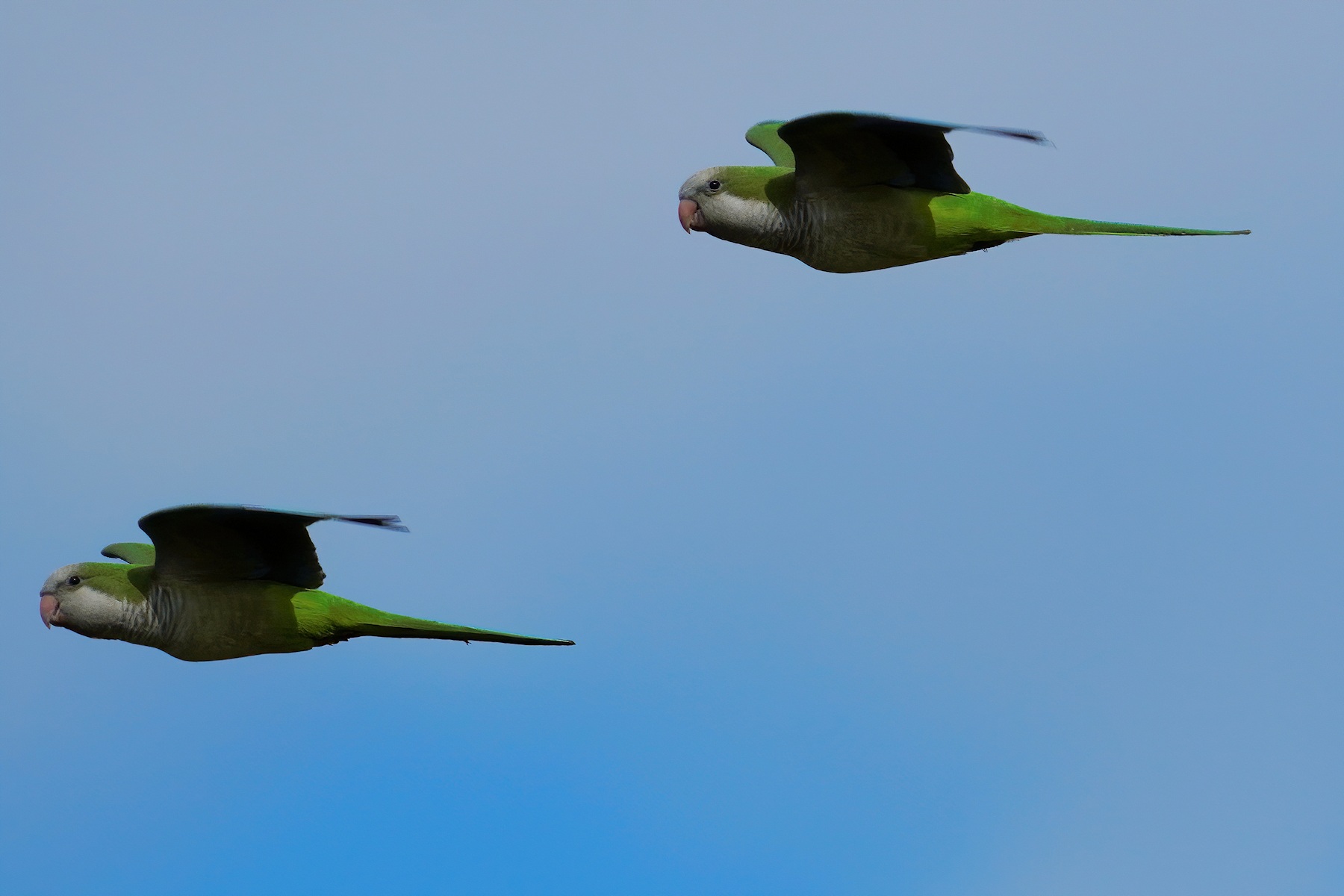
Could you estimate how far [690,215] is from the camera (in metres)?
12.8

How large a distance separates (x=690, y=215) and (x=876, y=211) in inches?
56.9

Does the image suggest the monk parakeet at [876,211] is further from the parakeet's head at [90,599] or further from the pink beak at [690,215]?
the parakeet's head at [90,599]

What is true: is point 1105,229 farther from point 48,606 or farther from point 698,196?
point 48,606

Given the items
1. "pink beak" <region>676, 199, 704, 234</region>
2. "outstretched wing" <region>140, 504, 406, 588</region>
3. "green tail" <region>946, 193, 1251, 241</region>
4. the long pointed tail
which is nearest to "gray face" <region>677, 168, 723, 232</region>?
"pink beak" <region>676, 199, 704, 234</region>

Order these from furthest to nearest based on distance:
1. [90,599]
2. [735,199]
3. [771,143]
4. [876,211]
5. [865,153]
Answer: [771,143] < [90,599] < [735,199] < [876,211] < [865,153]

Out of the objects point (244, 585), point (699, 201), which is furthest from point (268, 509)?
point (699, 201)

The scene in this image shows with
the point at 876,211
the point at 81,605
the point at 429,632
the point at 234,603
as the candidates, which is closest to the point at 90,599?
the point at 81,605

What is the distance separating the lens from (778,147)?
1451 centimetres

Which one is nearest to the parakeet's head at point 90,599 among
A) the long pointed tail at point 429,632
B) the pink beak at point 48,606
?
the pink beak at point 48,606

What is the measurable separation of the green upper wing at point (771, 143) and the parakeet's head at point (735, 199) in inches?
66.8

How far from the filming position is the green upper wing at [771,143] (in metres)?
14.4

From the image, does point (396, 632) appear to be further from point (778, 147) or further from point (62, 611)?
point (778, 147)

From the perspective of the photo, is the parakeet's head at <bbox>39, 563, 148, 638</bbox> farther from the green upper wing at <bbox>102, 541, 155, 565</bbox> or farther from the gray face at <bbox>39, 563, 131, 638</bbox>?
the green upper wing at <bbox>102, 541, 155, 565</bbox>

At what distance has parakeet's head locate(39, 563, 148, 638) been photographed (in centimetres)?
1268
